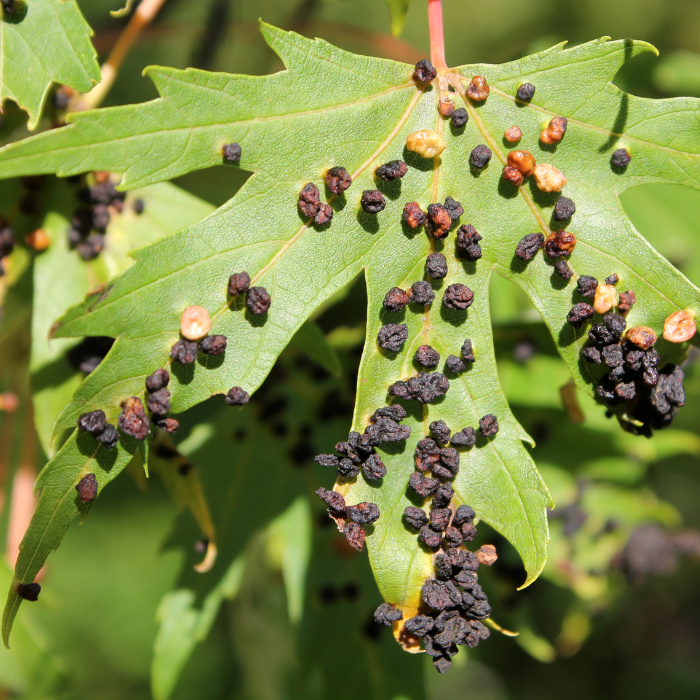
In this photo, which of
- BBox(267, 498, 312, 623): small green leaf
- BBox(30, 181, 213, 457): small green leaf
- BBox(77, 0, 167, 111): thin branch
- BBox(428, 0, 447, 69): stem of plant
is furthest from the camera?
BBox(267, 498, 312, 623): small green leaf

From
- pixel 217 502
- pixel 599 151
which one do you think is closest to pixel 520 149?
pixel 599 151

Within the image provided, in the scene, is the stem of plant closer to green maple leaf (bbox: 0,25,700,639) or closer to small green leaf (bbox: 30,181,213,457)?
green maple leaf (bbox: 0,25,700,639)

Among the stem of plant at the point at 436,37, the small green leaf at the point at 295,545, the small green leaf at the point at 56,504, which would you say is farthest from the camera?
the small green leaf at the point at 295,545

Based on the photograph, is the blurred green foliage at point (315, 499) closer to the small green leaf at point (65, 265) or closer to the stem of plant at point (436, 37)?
the small green leaf at point (65, 265)

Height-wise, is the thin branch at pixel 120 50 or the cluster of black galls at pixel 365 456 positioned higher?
the thin branch at pixel 120 50

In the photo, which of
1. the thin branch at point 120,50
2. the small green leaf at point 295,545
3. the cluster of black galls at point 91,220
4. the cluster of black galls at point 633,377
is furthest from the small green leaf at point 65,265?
the cluster of black galls at point 633,377

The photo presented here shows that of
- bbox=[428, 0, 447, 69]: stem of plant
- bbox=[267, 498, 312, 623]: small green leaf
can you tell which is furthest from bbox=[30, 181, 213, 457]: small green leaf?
bbox=[267, 498, 312, 623]: small green leaf

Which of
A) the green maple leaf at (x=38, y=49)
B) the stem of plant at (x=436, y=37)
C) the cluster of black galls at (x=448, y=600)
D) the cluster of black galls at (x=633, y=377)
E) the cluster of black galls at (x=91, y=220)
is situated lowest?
the cluster of black galls at (x=448, y=600)

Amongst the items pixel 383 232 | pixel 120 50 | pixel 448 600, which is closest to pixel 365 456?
pixel 448 600
